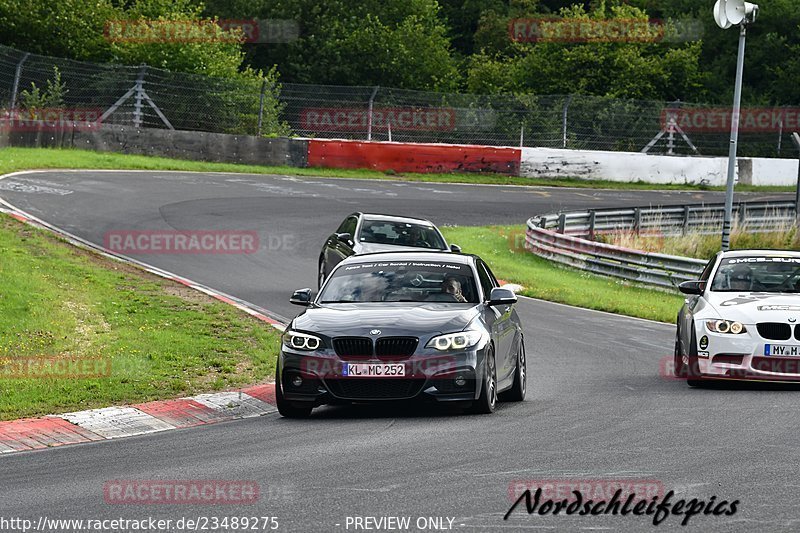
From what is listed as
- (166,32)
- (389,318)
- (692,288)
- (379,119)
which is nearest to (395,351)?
(389,318)

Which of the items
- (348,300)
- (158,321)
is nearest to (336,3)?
(158,321)

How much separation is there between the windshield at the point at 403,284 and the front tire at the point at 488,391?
923 mm

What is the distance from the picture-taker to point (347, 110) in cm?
4097

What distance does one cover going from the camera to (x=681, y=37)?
60.4 metres

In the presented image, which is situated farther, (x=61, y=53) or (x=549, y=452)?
(x=61, y=53)

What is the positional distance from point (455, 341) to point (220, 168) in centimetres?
2845

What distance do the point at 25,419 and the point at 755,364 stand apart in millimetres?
7188

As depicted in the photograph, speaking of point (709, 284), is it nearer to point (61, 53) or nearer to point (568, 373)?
point (568, 373)

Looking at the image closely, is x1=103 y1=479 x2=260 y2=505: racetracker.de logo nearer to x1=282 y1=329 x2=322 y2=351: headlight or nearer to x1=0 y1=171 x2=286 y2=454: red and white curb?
x1=0 y1=171 x2=286 y2=454: red and white curb

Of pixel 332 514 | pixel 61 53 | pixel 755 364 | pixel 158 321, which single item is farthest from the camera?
pixel 61 53

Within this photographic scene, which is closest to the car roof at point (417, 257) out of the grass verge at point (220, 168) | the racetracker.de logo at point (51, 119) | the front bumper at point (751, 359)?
the front bumper at point (751, 359)

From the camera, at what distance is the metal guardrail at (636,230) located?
26812 mm

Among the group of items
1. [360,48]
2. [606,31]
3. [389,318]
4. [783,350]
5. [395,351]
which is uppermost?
[606,31]

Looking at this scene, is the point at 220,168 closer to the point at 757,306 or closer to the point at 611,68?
the point at 611,68
